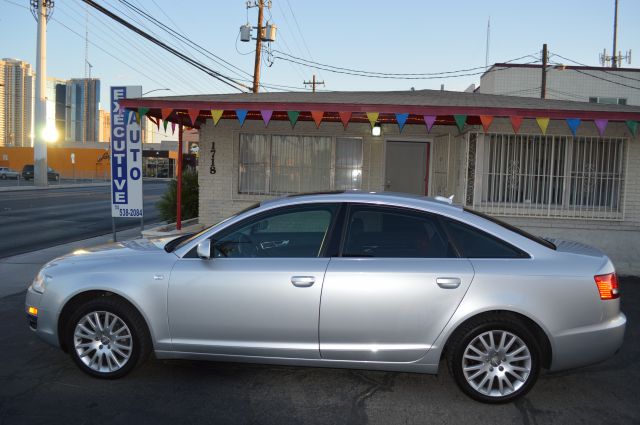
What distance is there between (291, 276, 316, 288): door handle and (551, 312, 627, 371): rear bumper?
1884 mm

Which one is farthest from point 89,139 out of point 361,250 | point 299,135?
point 361,250

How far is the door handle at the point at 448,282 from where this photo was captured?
4281 mm

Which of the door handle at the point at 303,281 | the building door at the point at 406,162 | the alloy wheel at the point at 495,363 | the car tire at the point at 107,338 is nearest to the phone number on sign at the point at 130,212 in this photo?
the building door at the point at 406,162

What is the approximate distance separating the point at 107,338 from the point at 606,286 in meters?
3.95

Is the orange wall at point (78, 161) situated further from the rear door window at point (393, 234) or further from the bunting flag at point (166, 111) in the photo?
the rear door window at point (393, 234)

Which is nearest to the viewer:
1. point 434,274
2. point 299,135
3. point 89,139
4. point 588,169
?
point 434,274

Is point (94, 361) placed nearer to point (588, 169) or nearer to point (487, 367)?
point (487, 367)

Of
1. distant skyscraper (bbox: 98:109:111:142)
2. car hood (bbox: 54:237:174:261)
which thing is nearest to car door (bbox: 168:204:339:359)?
car hood (bbox: 54:237:174:261)

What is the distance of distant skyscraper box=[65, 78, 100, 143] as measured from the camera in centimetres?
9244

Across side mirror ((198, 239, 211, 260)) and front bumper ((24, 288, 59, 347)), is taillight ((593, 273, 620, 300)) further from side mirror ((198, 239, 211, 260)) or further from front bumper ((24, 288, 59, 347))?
front bumper ((24, 288, 59, 347))

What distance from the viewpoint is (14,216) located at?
19.4 meters

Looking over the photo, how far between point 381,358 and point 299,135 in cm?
773

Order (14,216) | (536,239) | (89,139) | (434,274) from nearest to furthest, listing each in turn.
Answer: (434,274)
(536,239)
(14,216)
(89,139)

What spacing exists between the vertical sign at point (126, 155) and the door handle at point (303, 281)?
21.4ft
